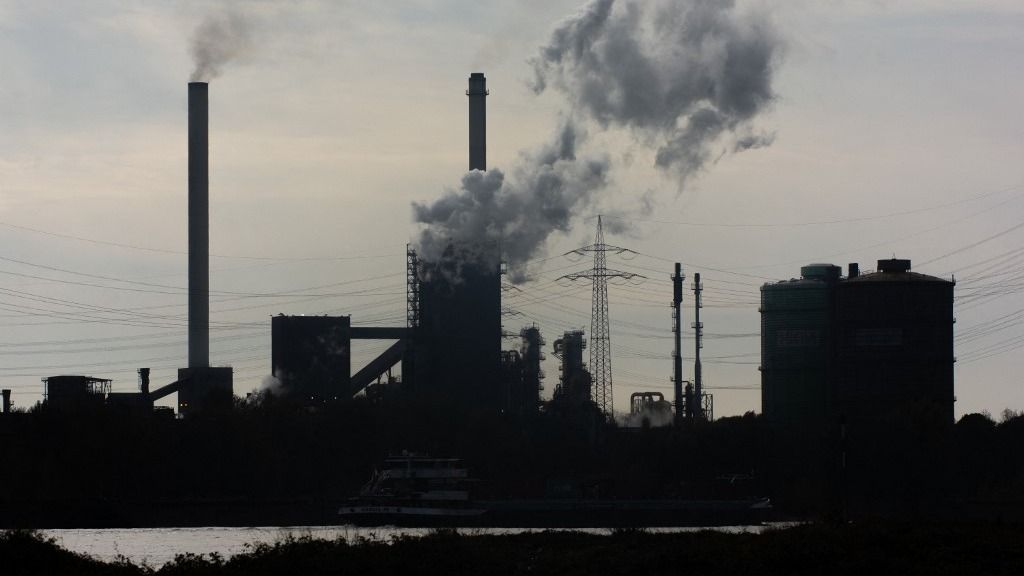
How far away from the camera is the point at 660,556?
76.0m

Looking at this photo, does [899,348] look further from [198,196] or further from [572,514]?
[198,196]

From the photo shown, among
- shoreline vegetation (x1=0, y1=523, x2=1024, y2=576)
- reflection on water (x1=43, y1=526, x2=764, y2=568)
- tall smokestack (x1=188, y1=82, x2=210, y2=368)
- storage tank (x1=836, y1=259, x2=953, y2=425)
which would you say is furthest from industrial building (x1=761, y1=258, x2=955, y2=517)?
shoreline vegetation (x1=0, y1=523, x2=1024, y2=576)

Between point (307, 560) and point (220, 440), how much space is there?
10789 centimetres

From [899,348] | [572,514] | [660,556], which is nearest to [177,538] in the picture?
[572,514]

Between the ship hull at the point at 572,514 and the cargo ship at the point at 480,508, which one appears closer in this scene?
the ship hull at the point at 572,514

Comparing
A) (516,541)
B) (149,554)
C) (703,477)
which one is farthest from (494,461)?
(516,541)

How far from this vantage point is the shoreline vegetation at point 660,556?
7188 centimetres

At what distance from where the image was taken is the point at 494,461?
19738cm

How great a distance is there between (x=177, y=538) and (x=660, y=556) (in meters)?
66.5

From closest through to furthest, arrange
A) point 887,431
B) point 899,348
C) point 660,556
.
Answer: point 660,556 < point 887,431 < point 899,348

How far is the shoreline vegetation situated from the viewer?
71.9 meters

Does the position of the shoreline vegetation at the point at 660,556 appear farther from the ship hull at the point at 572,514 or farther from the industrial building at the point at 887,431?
the industrial building at the point at 887,431

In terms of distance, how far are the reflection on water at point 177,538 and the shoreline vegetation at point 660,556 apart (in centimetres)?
1602

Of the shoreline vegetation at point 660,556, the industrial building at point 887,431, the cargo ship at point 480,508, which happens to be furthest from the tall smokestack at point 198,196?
the shoreline vegetation at point 660,556
